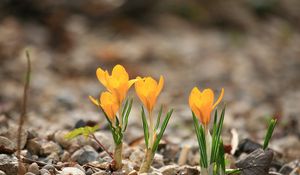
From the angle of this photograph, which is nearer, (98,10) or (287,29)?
(98,10)

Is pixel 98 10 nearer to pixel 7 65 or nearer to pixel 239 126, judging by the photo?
pixel 7 65

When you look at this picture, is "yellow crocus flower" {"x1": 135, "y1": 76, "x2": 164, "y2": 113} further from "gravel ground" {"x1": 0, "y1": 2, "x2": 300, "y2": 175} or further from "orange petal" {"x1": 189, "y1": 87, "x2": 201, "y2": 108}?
"gravel ground" {"x1": 0, "y1": 2, "x2": 300, "y2": 175}

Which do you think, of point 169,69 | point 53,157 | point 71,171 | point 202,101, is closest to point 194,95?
point 202,101

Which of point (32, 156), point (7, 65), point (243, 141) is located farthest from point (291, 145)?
point (7, 65)

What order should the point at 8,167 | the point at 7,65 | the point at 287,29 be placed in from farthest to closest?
1. the point at 287,29
2. the point at 7,65
3. the point at 8,167

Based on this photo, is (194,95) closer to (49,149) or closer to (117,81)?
(117,81)

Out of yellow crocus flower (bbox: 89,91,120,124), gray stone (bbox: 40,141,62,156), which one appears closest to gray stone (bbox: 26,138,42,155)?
gray stone (bbox: 40,141,62,156)

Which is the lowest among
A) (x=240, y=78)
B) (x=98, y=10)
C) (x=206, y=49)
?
(x=240, y=78)
